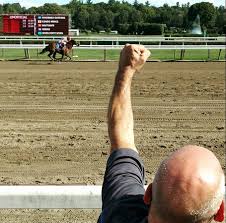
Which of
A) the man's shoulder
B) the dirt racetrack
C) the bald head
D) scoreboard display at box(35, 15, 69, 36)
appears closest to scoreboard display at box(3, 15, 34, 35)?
scoreboard display at box(35, 15, 69, 36)

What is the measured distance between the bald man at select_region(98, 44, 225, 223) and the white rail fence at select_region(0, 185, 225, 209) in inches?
31.0

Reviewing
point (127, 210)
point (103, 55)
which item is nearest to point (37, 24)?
point (103, 55)

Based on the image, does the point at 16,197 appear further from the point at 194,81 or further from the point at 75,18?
the point at 75,18

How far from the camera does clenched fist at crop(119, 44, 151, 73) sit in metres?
2.32

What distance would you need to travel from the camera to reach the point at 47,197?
9.12ft

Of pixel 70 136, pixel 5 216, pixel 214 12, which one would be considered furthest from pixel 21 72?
pixel 214 12

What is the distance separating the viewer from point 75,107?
11.9 m

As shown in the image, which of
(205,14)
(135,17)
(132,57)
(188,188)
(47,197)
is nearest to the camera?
(188,188)

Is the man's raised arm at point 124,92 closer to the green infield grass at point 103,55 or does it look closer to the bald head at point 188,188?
the bald head at point 188,188

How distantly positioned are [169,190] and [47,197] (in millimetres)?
1405

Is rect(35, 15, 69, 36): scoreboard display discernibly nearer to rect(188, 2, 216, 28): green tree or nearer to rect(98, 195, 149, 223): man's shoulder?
rect(98, 195, 149, 223): man's shoulder

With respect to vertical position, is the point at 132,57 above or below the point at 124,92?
above

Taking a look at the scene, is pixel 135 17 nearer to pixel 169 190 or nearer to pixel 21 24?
pixel 21 24

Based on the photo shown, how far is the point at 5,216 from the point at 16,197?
216 cm
